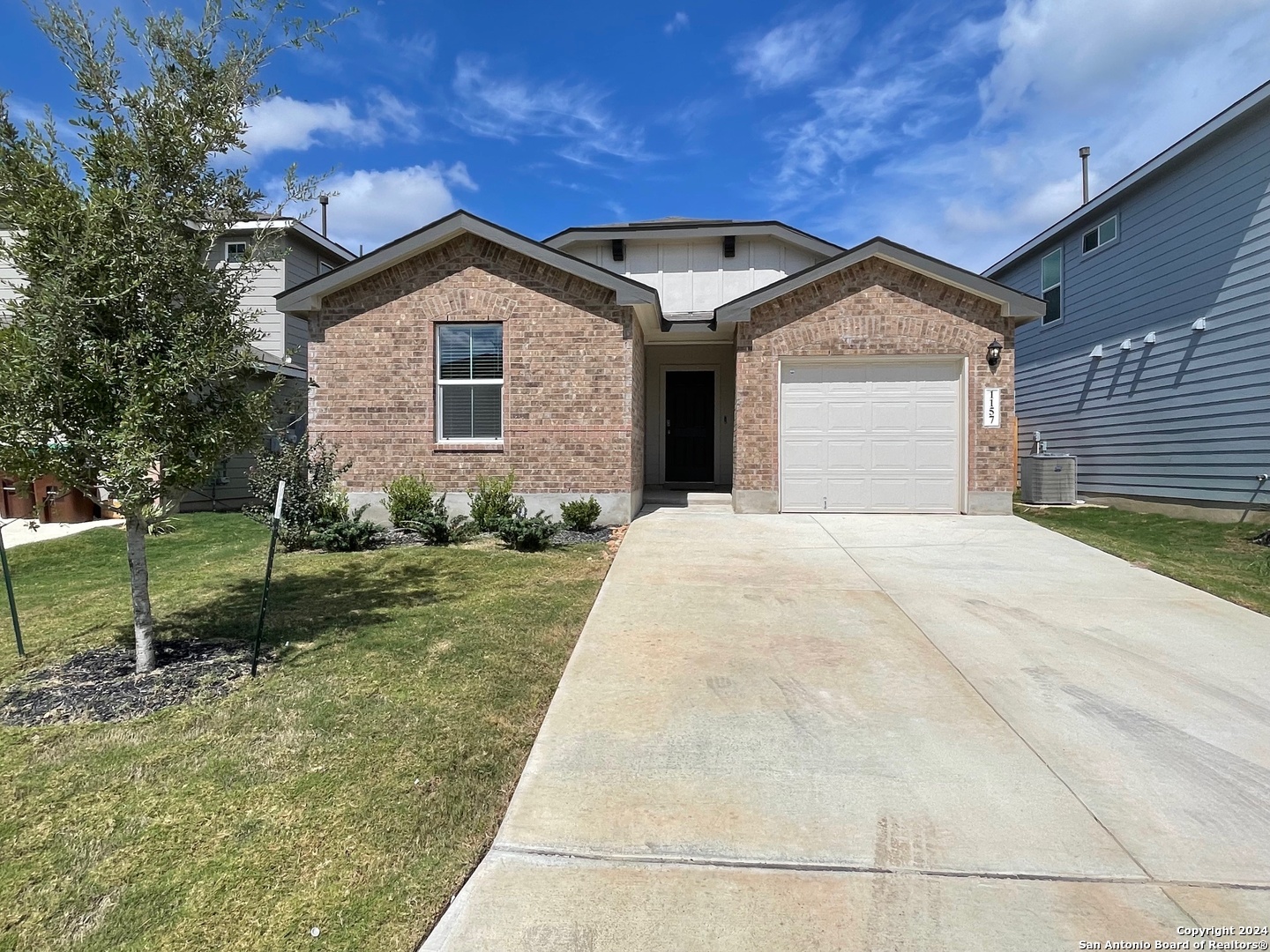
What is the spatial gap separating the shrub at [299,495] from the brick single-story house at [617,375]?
0.92m

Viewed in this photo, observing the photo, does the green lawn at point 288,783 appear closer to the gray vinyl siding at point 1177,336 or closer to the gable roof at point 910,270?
the gable roof at point 910,270

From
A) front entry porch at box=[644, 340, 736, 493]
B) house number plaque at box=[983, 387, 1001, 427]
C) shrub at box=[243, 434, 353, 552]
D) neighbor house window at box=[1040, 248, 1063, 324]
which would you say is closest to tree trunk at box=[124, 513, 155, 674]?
shrub at box=[243, 434, 353, 552]

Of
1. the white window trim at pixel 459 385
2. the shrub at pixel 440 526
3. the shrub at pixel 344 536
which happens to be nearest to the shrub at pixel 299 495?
the shrub at pixel 344 536

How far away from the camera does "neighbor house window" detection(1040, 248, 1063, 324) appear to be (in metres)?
14.6

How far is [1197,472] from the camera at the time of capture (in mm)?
10812

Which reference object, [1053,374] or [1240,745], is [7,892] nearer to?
[1240,745]

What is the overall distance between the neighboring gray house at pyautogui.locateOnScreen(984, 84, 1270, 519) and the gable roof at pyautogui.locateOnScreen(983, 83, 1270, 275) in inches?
0.9

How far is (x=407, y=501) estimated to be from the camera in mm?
9055

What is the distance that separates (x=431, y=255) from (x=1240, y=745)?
975 centimetres

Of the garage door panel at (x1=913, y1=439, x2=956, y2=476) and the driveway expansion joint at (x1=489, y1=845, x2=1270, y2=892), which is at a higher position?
the garage door panel at (x1=913, y1=439, x2=956, y2=476)

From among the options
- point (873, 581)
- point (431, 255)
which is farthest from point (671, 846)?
point (431, 255)

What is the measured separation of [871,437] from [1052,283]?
8246mm

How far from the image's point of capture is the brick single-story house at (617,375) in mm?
9453

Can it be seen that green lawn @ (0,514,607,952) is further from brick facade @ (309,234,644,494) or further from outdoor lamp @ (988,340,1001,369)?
outdoor lamp @ (988,340,1001,369)
